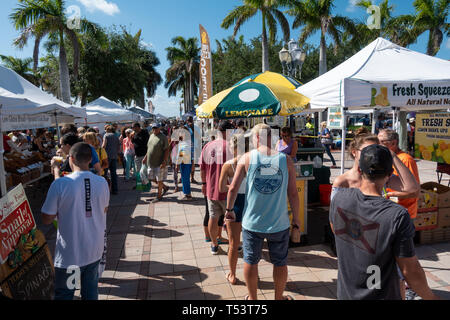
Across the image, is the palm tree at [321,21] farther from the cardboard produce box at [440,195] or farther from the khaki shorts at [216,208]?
the khaki shorts at [216,208]

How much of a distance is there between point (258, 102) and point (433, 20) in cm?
2440

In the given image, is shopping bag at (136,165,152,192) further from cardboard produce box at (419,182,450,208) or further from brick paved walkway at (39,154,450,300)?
cardboard produce box at (419,182,450,208)

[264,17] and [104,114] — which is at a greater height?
[264,17]

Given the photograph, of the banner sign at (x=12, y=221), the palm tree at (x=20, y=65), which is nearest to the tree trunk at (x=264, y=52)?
the banner sign at (x=12, y=221)

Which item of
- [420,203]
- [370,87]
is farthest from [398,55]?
[420,203]

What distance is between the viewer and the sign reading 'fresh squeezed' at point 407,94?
13.2 ft

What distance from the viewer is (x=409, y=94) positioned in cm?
407

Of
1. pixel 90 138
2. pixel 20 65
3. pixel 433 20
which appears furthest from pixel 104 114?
pixel 20 65

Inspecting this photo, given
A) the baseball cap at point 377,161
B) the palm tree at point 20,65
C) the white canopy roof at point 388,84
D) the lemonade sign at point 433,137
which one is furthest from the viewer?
the palm tree at point 20,65

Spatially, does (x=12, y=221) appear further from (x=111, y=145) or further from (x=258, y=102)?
(x=111, y=145)

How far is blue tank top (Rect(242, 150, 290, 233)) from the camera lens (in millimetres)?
2561

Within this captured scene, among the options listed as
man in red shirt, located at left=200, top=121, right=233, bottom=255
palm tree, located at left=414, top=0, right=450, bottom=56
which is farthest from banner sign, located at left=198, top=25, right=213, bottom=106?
palm tree, located at left=414, top=0, right=450, bottom=56

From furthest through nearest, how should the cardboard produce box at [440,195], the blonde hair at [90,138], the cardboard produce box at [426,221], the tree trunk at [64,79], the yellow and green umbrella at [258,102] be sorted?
the tree trunk at [64,79], the yellow and green umbrella at [258,102], the blonde hair at [90,138], the cardboard produce box at [440,195], the cardboard produce box at [426,221]

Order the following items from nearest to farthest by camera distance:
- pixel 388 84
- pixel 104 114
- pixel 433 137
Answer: pixel 388 84, pixel 433 137, pixel 104 114
